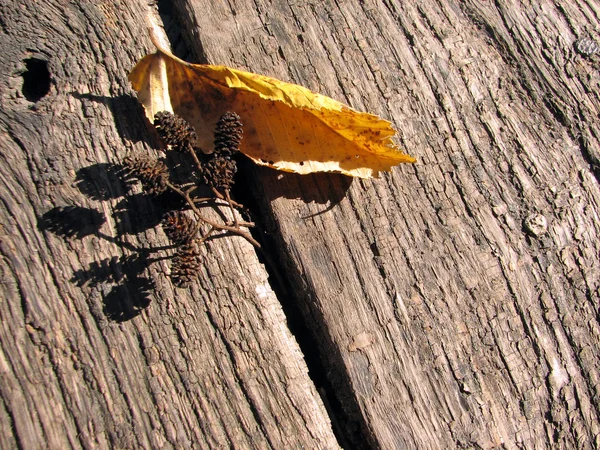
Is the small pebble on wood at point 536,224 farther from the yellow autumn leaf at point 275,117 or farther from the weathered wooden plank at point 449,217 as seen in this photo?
the yellow autumn leaf at point 275,117

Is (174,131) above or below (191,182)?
above

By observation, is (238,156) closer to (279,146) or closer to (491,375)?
(279,146)

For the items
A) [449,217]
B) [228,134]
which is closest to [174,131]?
[228,134]

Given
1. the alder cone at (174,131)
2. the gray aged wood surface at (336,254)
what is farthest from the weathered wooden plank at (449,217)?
the alder cone at (174,131)

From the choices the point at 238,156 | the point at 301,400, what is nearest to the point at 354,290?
the point at 301,400

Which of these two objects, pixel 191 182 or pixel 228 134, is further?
pixel 191 182

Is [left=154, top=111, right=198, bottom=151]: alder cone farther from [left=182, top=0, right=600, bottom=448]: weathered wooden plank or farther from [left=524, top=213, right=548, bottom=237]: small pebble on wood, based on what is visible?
[left=524, top=213, right=548, bottom=237]: small pebble on wood

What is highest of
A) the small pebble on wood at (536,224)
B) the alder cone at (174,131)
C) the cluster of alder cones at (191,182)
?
the alder cone at (174,131)

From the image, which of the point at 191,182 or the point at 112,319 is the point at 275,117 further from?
the point at 112,319
